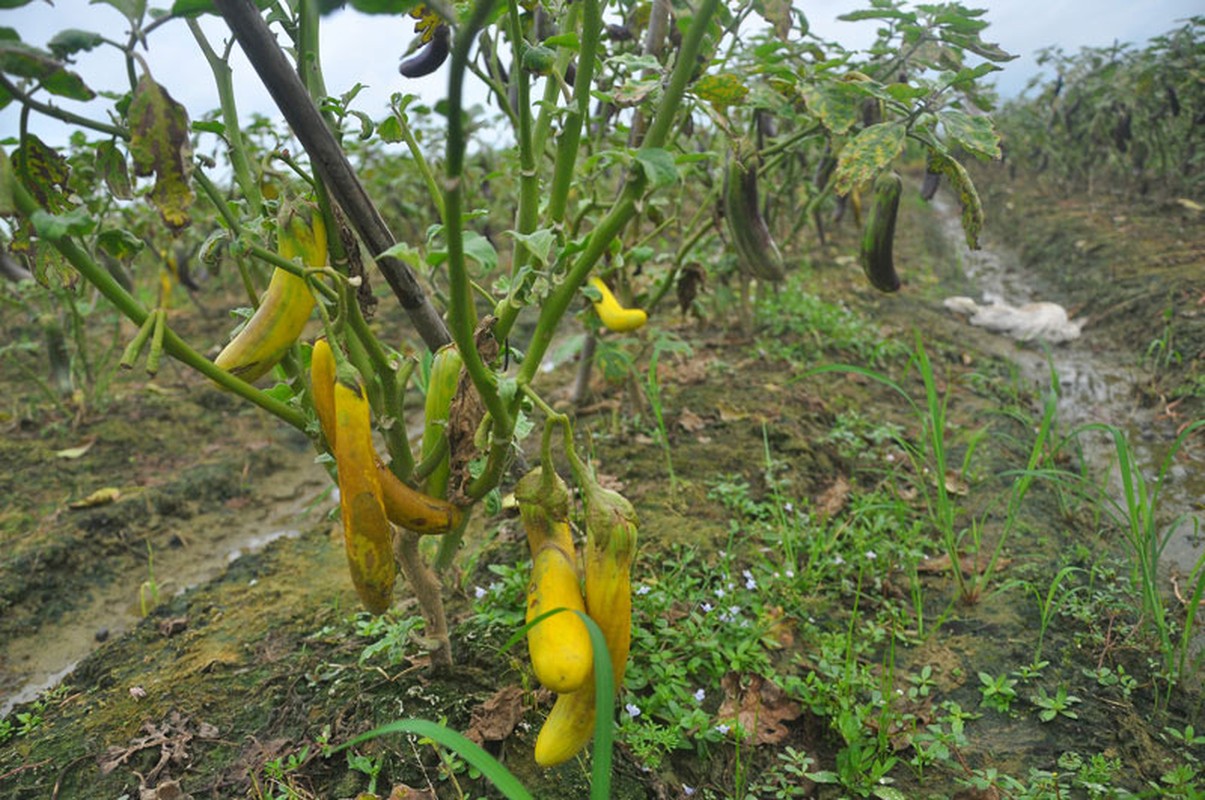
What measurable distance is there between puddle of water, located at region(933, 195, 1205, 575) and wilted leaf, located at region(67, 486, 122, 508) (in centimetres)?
307

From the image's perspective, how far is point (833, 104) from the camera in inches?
56.2

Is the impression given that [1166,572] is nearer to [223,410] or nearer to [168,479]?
[168,479]

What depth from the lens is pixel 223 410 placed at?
3838 millimetres

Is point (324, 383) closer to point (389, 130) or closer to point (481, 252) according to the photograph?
point (481, 252)

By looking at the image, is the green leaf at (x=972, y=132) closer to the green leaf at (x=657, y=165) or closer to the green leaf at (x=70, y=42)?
the green leaf at (x=657, y=165)

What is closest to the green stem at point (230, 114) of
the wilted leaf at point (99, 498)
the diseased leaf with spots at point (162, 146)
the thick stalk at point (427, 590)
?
the diseased leaf with spots at point (162, 146)

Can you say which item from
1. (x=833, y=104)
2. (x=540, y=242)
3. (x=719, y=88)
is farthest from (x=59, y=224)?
(x=833, y=104)

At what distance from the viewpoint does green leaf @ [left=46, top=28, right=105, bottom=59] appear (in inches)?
32.5

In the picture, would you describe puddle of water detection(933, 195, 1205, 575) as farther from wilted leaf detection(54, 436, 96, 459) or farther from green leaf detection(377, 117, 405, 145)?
wilted leaf detection(54, 436, 96, 459)

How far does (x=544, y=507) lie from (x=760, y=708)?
78 centimetres

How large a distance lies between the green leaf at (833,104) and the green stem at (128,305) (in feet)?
3.36

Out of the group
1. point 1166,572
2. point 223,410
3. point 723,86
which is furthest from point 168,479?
point 1166,572

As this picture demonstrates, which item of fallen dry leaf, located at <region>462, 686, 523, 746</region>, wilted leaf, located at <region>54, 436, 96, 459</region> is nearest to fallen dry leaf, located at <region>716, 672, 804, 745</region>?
fallen dry leaf, located at <region>462, 686, 523, 746</region>

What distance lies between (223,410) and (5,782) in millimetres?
2626
